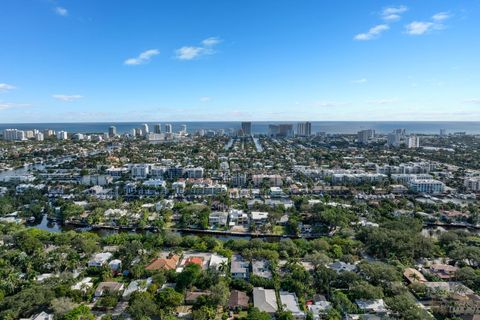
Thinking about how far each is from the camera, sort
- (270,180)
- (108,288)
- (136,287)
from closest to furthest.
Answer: (108,288)
(136,287)
(270,180)

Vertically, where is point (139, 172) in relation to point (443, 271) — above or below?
above

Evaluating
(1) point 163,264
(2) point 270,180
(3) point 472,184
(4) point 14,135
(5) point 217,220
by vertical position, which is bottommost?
(5) point 217,220

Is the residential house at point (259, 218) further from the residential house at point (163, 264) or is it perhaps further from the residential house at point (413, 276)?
the residential house at point (413, 276)

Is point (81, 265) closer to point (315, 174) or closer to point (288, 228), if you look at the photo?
point (288, 228)

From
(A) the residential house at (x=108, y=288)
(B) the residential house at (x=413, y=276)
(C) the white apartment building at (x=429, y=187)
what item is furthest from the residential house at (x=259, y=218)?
(C) the white apartment building at (x=429, y=187)

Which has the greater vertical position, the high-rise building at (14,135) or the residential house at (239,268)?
the high-rise building at (14,135)

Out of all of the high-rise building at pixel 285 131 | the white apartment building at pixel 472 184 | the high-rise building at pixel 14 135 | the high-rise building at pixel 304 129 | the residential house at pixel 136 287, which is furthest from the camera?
the high-rise building at pixel 304 129

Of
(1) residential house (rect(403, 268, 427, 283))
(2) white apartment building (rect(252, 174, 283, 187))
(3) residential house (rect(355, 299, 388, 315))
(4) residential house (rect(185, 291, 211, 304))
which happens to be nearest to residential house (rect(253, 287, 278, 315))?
(4) residential house (rect(185, 291, 211, 304))

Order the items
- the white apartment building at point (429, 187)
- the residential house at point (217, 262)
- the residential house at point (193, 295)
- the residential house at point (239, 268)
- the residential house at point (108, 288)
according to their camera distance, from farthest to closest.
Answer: the white apartment building at point (429, 187) < the residential house at point (217, 262) < the residential house at point (239, 268) < the residential house at point (108, 288) < the residential house at point (193, 295)

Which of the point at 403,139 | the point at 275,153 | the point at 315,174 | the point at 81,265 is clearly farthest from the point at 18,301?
the point at 403,139

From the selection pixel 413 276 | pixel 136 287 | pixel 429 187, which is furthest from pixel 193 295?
pixel 429 187

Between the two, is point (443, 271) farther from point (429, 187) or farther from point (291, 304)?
point (429, 187)

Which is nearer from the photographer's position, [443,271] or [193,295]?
[193,295]
